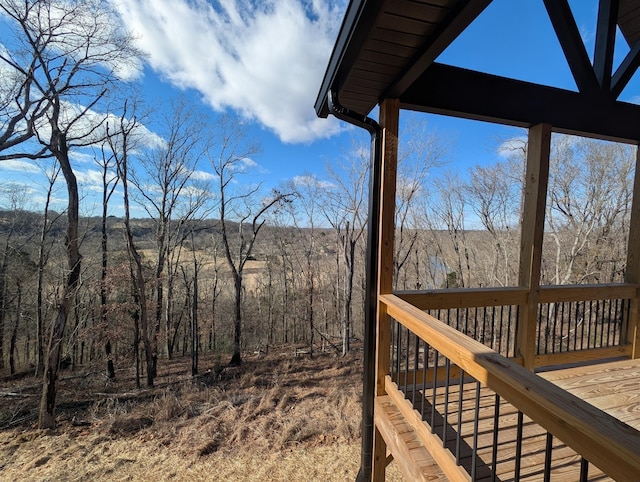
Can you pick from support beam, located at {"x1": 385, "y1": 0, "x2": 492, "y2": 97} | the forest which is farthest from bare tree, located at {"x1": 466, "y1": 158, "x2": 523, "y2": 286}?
support beam, located at {"x1": 385, "y1": 0, "x2": 492, "y2": 97}

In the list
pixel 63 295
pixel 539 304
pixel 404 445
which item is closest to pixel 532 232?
pixel 539 304

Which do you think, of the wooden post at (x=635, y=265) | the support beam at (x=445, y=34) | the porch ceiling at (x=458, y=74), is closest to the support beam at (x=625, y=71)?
the porch ceiling at (x=458, y=74)

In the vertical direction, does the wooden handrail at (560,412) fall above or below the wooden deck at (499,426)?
above

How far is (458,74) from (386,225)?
4.19 ft

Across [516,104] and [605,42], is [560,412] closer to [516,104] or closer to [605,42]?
[516,104]

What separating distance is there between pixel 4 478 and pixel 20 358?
11905mm

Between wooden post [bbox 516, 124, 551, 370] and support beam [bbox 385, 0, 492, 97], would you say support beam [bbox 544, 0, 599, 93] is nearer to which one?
wooden post [bbox 516, 124, 551, 370]

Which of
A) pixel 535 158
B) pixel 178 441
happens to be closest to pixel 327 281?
pixel 178 441

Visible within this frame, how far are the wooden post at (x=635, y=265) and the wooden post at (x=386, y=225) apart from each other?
2.53 meters

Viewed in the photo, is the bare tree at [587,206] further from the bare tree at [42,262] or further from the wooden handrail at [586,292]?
the bare tree at [42,262]

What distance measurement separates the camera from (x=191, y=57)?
6469 mm

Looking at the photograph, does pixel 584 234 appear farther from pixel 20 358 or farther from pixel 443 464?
pixel 20 358

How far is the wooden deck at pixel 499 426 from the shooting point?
1.34 m

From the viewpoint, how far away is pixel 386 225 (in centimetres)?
214
